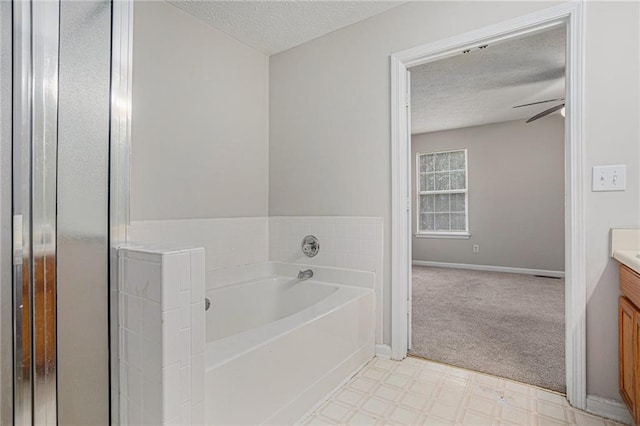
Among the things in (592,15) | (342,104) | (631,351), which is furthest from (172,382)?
(592,15)

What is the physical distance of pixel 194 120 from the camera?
2287 millimetres

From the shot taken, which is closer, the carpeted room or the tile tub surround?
the tile tub surround

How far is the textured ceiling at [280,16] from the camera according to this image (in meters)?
2.17

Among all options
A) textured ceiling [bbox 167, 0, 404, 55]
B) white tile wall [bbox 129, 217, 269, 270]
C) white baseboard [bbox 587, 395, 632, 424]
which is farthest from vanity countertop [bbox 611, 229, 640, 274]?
white tile wall [bbox 129, 217, 269, 270]

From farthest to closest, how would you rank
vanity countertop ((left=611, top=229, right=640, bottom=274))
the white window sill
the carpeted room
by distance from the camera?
1. the white window sill
2. the carpeted room
3. vanity countertop ((left=611, top=229, right=640, bottom=274))

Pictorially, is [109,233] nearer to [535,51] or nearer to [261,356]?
[261,356]

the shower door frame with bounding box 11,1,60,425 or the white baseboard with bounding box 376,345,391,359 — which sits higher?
the shower door frame with bounding box 11,1,60,425

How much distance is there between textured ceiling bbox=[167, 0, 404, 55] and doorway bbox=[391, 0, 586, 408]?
0.46 m

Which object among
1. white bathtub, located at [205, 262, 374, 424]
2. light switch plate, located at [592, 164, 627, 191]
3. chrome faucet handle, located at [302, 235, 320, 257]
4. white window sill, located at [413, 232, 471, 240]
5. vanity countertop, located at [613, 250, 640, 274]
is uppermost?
light switch plate, located at [592, 164, 627, 191]

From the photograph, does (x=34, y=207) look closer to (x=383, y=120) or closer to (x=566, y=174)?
(x=383, y=120)

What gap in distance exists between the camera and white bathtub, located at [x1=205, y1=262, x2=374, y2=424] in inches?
49.5

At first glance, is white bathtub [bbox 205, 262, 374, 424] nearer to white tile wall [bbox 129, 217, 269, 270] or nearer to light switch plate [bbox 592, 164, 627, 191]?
white tile wall [bbox 129, 217, 269, 270]

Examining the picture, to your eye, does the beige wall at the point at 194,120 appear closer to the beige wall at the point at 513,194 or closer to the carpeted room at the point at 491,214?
the carpeted room at the point at 491,214

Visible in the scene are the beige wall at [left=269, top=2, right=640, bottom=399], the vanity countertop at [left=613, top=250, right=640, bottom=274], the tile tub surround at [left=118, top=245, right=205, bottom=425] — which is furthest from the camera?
the beige wall at [left=269, top=2, right=640, bottom=399]
